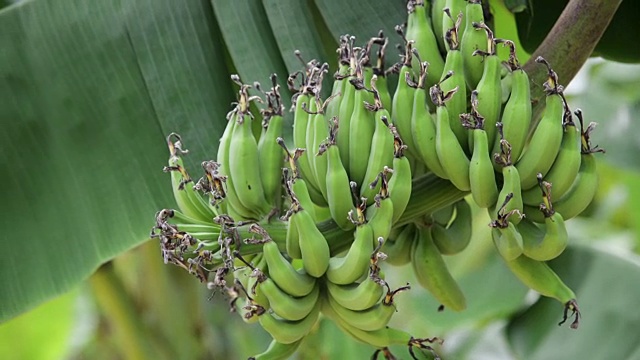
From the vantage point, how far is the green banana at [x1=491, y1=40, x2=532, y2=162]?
74 cm

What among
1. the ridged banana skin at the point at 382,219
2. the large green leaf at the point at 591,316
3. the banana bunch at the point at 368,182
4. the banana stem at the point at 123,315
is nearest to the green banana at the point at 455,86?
the banana bunch at the point at 368,182

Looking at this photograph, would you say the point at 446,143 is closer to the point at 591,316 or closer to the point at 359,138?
the point at 359,138

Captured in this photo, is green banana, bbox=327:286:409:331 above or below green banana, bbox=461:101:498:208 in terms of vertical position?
below

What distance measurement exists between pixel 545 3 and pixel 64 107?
2.11ft

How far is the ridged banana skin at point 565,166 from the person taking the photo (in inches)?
29.2

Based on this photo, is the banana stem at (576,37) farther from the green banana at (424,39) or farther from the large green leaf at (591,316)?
the large green leaf at (591,316)

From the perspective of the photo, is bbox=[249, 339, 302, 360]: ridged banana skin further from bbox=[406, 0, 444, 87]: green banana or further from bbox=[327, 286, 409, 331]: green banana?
bbox=[406, 0, 444, 87]: green banana

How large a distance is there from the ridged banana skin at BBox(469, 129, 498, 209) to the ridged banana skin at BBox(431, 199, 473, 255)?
0.63ft

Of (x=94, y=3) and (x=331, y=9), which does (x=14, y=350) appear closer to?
(x=94, y=3)

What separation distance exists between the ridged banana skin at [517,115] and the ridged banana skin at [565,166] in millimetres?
35

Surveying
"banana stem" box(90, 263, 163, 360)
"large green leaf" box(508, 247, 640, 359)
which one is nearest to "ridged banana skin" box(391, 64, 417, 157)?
"large green leaf" box(508, 247, 640, 359)

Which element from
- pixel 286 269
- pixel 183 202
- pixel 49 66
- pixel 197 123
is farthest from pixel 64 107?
pixel 286 269

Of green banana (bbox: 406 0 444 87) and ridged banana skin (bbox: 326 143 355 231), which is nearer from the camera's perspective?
ridged banana skin (bbox: 326 143 355 231)

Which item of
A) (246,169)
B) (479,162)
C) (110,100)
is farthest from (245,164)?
(110,100)
